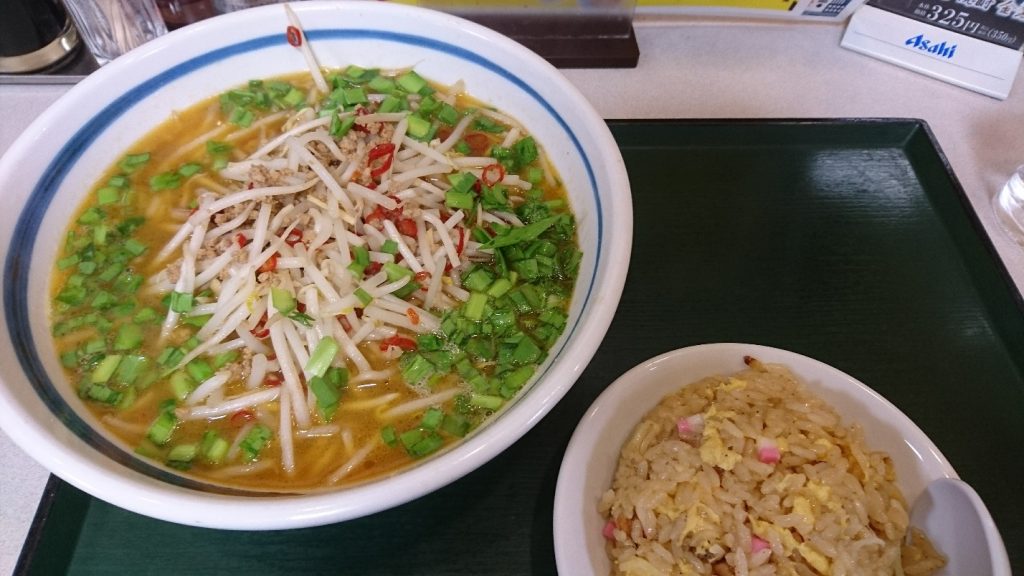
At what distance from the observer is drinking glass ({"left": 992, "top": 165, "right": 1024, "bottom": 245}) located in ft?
6.09

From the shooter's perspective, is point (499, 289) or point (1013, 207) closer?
point (499, 289)

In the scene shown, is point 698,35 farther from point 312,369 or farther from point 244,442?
point 244,442

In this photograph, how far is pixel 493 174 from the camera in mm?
1498

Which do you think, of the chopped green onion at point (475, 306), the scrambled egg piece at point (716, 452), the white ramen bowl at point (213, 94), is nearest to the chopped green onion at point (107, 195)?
the white ramen bowl at point (213, 94)

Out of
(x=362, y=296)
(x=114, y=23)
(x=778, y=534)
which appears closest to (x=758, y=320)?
(x=778, y=534)

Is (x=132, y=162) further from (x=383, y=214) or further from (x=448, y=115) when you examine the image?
(x=448, y=115)

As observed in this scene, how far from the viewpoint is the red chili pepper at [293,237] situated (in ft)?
4.50

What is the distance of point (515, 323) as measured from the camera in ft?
4.27

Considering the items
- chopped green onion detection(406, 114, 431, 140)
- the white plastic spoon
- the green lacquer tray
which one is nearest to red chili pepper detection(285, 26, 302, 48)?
chopped green onion detection(406, 114, 431, 140)

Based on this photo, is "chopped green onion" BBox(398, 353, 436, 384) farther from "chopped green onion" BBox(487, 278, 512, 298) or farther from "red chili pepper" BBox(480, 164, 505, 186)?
"red chili pepper" BBox(480, 164, 505, 186)

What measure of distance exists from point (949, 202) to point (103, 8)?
101 inches

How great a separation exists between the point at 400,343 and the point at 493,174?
0.46 m

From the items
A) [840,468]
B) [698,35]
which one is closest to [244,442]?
[840,468]

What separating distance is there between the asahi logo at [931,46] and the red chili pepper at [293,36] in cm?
199
